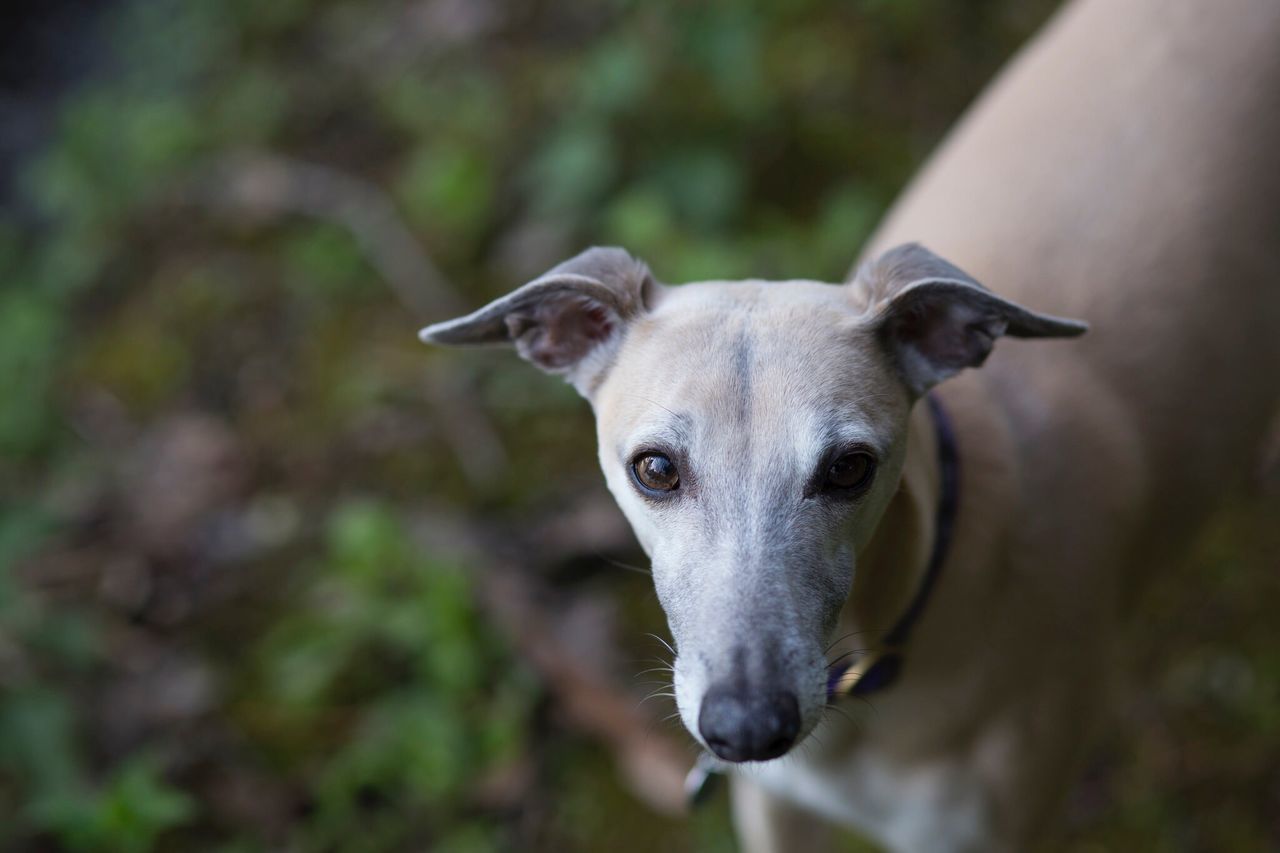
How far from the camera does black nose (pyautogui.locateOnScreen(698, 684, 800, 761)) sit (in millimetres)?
1681

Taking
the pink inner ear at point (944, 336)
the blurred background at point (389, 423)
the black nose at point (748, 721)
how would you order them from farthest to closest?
1. the blurred background at point (389, 423)
2. the pink inner ear at point (944, 336)
3. the black nose at point (748, 721)

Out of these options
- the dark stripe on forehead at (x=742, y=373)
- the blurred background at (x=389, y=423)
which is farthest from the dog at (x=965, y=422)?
the blurred background at (x=389, y=423)

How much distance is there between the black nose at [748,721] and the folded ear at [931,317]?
0.70 metres

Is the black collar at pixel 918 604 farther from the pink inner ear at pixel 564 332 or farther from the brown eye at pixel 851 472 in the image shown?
the pink inner ear at pixel 564 332

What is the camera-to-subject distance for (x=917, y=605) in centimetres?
215

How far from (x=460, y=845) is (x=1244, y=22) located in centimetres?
291

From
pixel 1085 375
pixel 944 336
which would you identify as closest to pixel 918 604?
pixel 944 336

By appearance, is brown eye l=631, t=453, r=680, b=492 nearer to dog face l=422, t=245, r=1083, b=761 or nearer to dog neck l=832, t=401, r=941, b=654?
dog face l=422, t=245, r=1083, b=761

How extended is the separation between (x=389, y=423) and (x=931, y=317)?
2.51m

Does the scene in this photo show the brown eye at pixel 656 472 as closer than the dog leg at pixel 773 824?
Yes

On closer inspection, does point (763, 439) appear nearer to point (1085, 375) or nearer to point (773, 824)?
point (1085, 375)

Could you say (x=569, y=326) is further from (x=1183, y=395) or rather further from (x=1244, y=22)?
(x=1244, y=22)

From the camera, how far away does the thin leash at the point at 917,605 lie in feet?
6.98

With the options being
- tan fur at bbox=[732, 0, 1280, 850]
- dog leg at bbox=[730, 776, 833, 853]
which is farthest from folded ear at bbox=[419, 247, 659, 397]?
dog leg at bbox=[730, 776, 833, 853]
